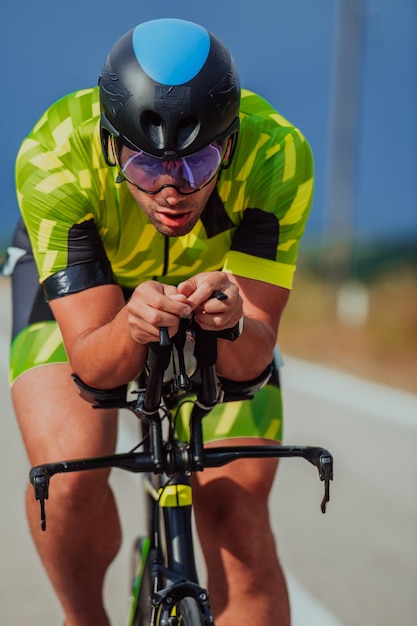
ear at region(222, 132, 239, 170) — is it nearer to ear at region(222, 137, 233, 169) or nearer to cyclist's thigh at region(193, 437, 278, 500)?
ear at region(222, 137, 233, 169)

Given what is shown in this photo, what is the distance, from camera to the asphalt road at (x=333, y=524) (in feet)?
→ 16.1

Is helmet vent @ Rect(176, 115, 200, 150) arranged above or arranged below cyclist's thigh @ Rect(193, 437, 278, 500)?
above

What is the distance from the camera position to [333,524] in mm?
Answer: 6027

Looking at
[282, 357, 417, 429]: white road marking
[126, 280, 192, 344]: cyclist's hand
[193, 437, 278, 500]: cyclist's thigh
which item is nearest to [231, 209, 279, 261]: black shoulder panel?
[193, 437, 278, 500]: cyclist's thigh

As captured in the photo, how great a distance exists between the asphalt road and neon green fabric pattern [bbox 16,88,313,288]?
2090mm

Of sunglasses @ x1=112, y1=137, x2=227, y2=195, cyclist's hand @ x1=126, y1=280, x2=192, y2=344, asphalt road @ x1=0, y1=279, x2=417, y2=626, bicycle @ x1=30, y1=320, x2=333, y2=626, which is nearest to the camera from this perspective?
cyclist's hand @ x1=126, y1=280, x2=192, y2=344

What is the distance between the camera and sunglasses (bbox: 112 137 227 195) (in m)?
2.75

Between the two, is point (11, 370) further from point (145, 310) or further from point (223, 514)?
point (145, 310)

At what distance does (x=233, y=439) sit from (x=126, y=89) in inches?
51.4

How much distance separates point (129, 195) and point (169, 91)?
1.92ft

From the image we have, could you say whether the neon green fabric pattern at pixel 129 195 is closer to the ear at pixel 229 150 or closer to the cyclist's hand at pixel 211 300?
the ear at pixel 229 150

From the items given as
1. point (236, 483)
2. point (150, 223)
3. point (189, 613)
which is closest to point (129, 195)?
point (150, 223)

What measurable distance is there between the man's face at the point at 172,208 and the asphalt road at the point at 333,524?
2496 millimetres

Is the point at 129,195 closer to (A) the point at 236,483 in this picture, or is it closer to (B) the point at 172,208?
(B) the point at 172,208
